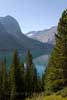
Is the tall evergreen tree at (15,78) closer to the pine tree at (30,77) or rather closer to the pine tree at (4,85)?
the pine tree at (4,85)

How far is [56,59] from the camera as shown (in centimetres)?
3016

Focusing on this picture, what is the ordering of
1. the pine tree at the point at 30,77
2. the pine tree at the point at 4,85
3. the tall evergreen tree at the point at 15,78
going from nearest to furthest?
1. the tall evergreen tree at the point at 15,78
2. the pine tree at the point at 4,85
3. the pine tree at the point at 30,77

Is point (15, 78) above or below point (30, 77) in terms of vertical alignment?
above

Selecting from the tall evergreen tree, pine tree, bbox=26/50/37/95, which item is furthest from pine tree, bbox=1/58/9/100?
pine tree, bbox=26/50/37/95

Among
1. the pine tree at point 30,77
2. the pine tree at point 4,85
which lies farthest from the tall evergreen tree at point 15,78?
the pine tree at point 30,77

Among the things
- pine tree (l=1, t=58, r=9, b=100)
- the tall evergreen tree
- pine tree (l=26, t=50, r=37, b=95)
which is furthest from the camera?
pine tree (l=26, t=50, r=37, b=95)

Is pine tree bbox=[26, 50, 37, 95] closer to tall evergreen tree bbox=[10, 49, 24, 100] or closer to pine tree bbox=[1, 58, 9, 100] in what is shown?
tall evergreen tree bbox=[10, 49, 24, 100]

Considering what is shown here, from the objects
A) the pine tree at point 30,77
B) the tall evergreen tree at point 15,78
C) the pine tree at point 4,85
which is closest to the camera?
the tall evergreen tree at point 15,78

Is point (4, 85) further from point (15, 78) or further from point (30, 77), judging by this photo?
point (30, 77)

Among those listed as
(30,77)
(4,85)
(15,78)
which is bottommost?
(4,85)

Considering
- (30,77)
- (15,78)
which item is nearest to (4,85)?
(15,78)

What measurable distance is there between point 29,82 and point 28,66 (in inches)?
222

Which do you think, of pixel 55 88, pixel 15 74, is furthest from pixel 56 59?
pixel 15 74

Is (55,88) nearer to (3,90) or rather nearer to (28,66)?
(3,90)
